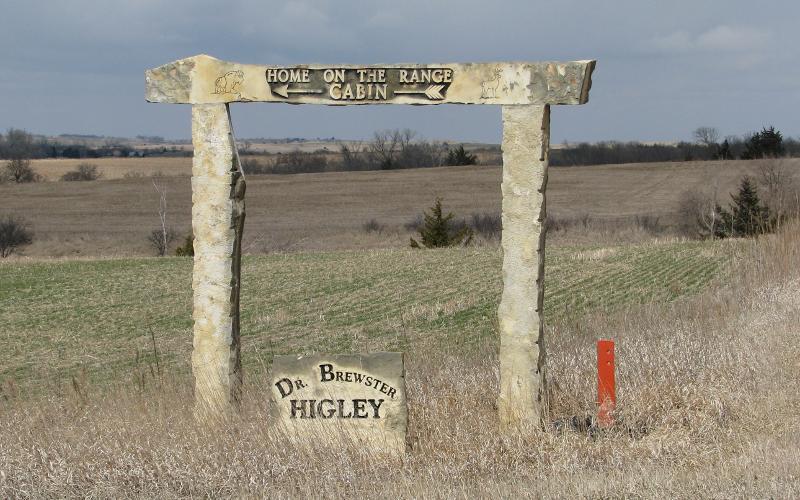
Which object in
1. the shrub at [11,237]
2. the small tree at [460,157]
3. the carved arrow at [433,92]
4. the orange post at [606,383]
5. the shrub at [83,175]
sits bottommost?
the shrub at [11,237]

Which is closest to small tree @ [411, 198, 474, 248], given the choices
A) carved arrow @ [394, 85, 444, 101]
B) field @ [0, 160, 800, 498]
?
field @ [0, 160, 800, 498]

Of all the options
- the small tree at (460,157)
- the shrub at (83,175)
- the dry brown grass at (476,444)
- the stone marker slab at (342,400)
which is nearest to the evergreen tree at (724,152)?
the small tree at (460,157)

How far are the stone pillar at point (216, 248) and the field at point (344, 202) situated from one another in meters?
36.7

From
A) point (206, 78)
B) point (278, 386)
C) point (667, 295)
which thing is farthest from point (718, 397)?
point (667, 295)

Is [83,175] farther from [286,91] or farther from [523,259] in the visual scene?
[523,259]

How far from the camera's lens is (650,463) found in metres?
6.88

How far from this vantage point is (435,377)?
30.1 ft

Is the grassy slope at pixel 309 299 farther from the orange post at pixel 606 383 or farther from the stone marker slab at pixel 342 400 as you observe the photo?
the orange post at pixel 606 383

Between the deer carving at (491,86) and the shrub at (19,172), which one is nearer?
the deer carving at (491,86)

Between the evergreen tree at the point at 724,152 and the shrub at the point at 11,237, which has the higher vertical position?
the evergreen tree at the point at 724,152

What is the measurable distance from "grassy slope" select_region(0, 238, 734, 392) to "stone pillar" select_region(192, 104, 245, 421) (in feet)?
16.3

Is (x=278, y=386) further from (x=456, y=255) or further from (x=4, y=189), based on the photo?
(x=4, y=189)

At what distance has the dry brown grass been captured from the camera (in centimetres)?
655

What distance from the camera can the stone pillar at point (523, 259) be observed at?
8.19m
